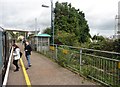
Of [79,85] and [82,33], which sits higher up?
[82,33]

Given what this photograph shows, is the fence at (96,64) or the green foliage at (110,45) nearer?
the fence at (96,64)

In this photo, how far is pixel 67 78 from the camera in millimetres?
9812

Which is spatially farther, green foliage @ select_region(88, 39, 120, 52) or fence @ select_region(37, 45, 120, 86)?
green foliage @ select_region(88, 39, 120, 52)

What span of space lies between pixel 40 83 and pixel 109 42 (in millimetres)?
14758

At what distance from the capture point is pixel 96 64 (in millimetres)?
9258

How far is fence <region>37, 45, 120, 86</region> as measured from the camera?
774 cm

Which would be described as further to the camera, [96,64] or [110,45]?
[110,45]

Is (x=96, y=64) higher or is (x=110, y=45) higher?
(x=110, y=45)

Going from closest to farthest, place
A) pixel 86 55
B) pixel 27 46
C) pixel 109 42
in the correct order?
pixel 86 55, pixel 27 46, pixel 109 42

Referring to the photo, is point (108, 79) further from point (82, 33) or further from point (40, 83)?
point (82, 33)

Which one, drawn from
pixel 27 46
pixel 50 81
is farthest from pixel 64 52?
pixel 50 81

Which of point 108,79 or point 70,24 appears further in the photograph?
point 70,24

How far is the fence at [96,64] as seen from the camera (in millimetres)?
7742

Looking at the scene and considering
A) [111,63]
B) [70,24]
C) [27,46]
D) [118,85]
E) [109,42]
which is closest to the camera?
[118,85]
